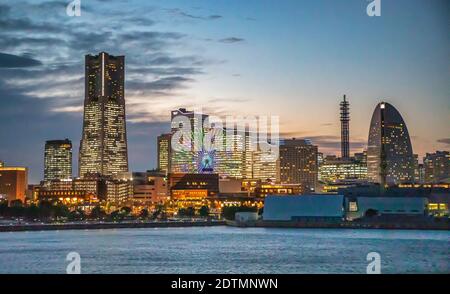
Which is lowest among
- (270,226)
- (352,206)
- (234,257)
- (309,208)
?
(234,257)

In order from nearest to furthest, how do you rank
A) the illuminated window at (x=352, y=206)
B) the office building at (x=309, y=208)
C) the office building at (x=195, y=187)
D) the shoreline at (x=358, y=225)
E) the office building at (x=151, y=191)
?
the shoreline at (x=358, y=225) → the office building at (x=309, y=208) → the illuminated window at (x=352, y=206) → the office building at (x=195, y=187) → the office building at (x=151, y=191)

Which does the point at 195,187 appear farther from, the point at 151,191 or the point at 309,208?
the point at 309,208

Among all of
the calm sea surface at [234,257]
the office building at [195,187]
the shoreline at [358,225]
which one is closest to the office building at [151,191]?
the office building at [195,187]

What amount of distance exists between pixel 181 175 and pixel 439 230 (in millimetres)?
39616

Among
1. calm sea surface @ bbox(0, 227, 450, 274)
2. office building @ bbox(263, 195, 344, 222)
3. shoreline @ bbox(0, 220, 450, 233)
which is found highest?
office building @ bbox(263, 195, 344, 222)

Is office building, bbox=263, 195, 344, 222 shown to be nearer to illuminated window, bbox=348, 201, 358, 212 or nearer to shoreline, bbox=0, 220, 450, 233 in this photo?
shoreline, bbox=0, 220, 450, 233

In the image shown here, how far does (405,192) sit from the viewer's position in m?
53.1

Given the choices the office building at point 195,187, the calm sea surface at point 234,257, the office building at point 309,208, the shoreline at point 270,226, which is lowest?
the calm sea surface at point 234,257

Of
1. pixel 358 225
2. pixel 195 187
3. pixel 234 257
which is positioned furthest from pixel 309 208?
pixel 195 187

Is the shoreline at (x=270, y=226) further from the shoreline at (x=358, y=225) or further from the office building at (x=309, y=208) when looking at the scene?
the office building at (x=309, y=208)

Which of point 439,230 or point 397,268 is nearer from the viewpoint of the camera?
point 397,268

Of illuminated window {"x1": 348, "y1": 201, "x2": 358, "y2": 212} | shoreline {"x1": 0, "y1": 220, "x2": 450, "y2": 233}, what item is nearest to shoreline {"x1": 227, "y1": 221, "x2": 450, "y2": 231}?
shoreline {"x1": 0, "y1": 220, "x2": 450, "y2": 233}
